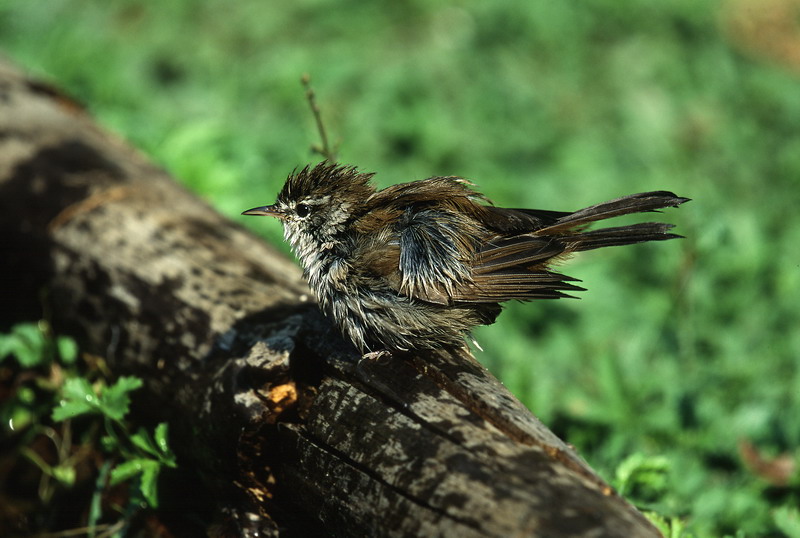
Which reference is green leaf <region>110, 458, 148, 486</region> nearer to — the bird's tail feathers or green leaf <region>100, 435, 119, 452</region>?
green leaf <region>100, 435, 119, 452</region>

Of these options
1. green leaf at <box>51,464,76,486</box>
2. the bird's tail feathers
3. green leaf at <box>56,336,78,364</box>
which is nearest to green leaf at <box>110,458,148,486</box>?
green leaf at <box>51,464,76,486</box>

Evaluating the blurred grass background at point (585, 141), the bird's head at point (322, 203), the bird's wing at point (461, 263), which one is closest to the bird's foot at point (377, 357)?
the bird's wing at point (461, 263)

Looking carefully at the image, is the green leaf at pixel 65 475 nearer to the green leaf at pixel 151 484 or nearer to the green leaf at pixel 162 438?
the green leaf at pixel 151 484

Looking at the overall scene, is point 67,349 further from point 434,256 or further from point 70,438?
point 434,256

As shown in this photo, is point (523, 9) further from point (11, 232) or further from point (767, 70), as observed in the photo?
point (11, 232)

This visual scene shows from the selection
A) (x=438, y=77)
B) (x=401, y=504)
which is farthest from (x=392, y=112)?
(x=401, y=504)

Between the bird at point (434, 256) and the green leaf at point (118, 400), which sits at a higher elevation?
the bird at point (434, 256)

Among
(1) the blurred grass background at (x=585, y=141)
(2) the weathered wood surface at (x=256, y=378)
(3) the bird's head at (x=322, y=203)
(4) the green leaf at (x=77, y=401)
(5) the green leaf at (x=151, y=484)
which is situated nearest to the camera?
(2) the weathered wood surface at (x=256, y=378)

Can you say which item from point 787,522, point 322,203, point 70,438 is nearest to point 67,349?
point 70,438
